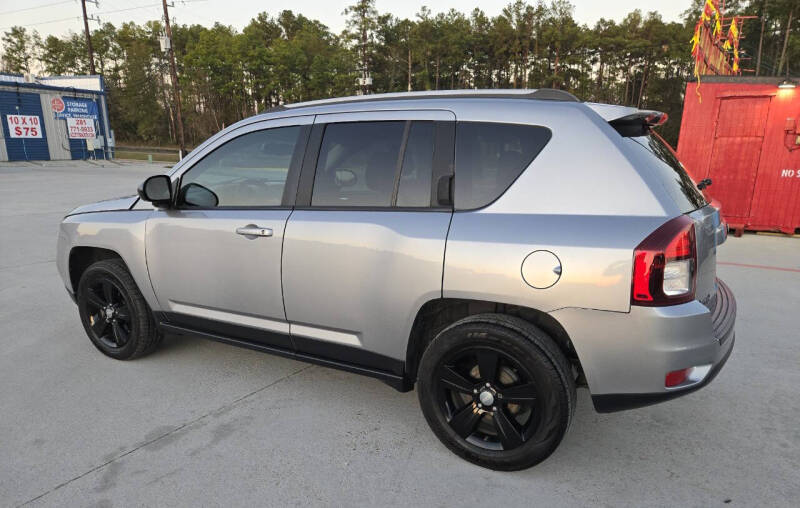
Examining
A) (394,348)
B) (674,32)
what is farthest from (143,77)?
(394,348)

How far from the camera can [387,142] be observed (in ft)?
8.63

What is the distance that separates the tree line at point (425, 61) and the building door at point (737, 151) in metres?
54.0

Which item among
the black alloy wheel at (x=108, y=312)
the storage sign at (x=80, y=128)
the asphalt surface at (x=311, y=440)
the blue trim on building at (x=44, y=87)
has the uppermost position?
the blue trim on building at (x=44, y=87)

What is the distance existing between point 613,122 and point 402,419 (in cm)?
195

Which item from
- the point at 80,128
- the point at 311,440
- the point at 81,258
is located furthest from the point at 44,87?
the point at 311,440

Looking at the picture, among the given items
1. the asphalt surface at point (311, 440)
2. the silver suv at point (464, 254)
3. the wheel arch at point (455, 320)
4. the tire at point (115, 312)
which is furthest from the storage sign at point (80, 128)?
the wheel arch at point (455, 320)

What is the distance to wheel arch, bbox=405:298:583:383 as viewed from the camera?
227 centimetres

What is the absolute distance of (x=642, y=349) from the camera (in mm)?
2010

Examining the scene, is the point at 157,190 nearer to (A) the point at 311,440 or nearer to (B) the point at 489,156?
(A) the point at 311,440

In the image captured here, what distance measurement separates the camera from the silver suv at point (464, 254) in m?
2.04

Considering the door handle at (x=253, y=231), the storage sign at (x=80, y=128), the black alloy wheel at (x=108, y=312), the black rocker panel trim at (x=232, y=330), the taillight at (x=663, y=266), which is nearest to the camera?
the taillight at (x=663, y=266)

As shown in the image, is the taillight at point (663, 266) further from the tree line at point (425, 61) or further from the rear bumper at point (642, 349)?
the tree line at point (425, 61)

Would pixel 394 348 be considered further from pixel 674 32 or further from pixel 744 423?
pixel 674 32

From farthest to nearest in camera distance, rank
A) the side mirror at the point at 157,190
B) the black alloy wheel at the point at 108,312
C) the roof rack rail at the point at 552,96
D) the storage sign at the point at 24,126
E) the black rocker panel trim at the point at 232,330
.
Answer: the storage sign at the point at 24,126 < the black alloy wheel at the point at 108,312 < the side mirror at the point at 157,190 < the black rocker panel trim at the point at 232,330 < the roof rack rail at the point at 552,96
